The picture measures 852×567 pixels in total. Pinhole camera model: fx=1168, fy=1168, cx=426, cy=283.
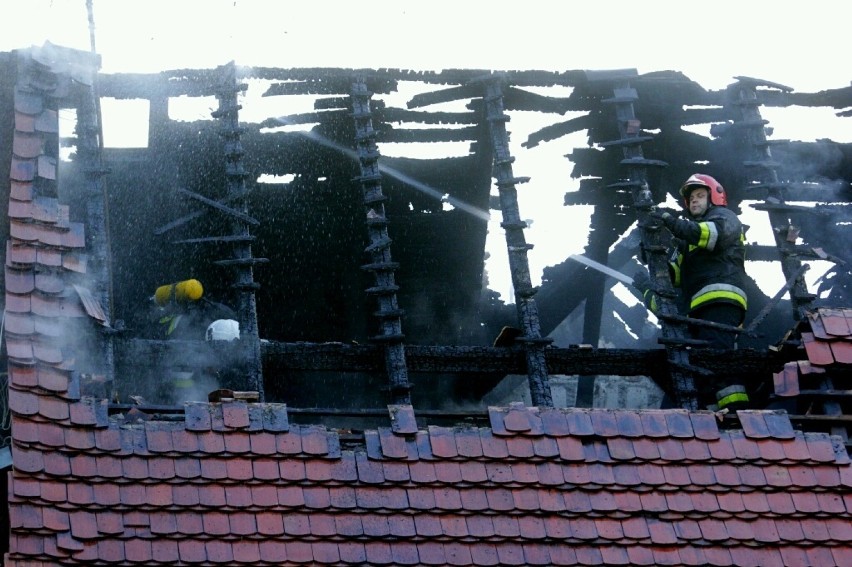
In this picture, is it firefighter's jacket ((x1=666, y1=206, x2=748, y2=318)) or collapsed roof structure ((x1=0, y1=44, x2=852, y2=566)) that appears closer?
collapsed roof structure ((x1=0, y1=44, x2=852, y2=566))

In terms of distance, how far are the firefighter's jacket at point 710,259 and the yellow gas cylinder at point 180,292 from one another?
159 inches

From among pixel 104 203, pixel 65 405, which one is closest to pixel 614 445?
pixel 65 405

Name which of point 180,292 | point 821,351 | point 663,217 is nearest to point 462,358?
point 663,217

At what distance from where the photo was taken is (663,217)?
966 cm

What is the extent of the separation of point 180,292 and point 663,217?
4129 mm

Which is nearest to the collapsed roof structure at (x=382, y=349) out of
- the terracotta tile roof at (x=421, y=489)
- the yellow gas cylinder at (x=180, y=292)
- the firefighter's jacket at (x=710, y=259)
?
the terracotta tile roof at (x=421, y=489)

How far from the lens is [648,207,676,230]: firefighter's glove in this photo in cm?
964

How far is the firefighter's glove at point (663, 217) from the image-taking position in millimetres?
9641

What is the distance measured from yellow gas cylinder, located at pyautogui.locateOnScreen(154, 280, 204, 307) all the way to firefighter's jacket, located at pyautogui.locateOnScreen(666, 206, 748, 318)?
4045mm

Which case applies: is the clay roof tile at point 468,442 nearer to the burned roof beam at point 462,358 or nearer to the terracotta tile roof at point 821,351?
the burned roof beam at point 462,358

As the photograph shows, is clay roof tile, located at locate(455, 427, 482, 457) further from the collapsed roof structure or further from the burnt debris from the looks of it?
the burnt debris

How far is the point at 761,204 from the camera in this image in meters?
10.6

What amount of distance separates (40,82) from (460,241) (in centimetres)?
480

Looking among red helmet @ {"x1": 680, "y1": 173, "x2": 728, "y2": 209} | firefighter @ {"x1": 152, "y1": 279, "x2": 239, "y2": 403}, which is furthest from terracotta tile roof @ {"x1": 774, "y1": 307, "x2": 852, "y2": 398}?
firefighter @ {"x1": 152, "y1": 279, "x2": 239, "y2": 403}
